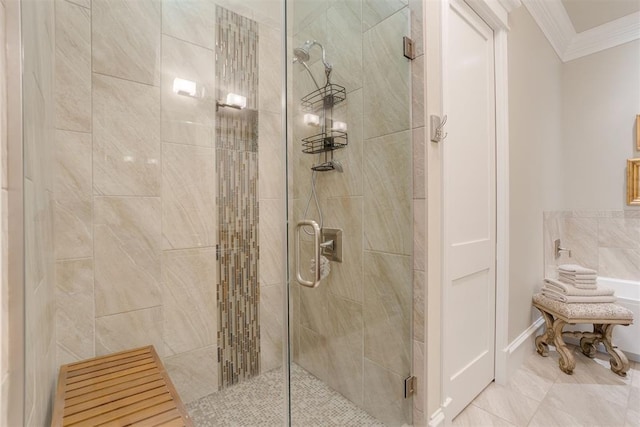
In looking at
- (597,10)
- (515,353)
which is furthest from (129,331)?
(597,10)

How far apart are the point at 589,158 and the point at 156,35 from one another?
11.3 ft

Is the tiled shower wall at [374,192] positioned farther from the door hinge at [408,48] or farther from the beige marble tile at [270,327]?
the beige marble tile at [270,327]

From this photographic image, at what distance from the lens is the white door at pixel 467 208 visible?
1.45 meters

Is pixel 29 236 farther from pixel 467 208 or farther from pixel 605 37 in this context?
Answer: pixel 605 37

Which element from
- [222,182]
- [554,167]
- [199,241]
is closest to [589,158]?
[554,167]

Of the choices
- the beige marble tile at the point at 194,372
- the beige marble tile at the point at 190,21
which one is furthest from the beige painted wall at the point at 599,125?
the beige marble tile at the point at 194,372

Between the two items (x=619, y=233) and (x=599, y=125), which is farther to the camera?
(x=599, y=125)

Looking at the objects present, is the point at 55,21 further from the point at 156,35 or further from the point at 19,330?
the point at 19,330

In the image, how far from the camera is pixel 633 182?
2.31 meters

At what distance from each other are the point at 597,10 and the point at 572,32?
25 centimetres

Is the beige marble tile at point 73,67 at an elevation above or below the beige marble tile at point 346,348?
above

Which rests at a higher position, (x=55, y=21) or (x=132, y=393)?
(x=55, y=21)

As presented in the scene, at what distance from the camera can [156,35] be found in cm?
149

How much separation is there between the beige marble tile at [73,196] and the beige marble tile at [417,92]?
1.53 m
